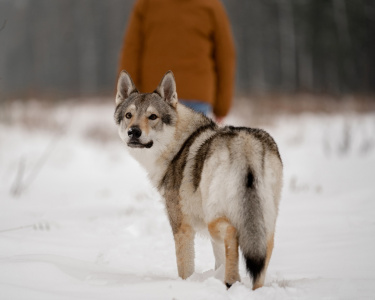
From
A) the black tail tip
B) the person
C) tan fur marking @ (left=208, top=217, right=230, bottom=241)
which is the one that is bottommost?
the black tail tip

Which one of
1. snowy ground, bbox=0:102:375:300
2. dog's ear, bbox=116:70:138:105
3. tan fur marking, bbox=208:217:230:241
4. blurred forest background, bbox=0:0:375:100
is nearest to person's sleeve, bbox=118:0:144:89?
dog's ear, bbox=116:70:138:105

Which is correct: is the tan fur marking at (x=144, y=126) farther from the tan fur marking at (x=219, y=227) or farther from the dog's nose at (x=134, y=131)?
the tan fur marking at (x=219, y=227)

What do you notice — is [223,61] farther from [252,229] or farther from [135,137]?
[252,229]

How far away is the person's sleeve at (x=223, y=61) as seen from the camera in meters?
4.21

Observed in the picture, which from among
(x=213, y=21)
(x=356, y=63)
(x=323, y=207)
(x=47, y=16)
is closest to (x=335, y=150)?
(x=323, y=207)

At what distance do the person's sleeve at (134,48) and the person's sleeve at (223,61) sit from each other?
0.85 metres

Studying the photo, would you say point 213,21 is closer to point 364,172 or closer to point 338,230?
point 338,230

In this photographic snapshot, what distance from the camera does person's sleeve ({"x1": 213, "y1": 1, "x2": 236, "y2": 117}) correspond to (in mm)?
4207

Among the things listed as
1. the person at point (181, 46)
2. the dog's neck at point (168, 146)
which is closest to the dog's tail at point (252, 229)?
the dog's neck at point (168, 146)

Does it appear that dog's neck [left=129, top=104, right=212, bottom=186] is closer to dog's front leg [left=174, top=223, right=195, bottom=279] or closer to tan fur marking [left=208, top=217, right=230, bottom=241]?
dog's front leg [left=174, top=223, right=195, bottom=279]

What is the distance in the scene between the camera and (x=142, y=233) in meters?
3.55

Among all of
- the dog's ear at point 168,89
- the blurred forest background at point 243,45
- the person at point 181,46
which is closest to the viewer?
the dog's ear at point 168,89

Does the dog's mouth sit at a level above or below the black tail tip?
above

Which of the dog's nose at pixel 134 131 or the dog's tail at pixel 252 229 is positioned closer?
the dog's tail at pixel 252 229
